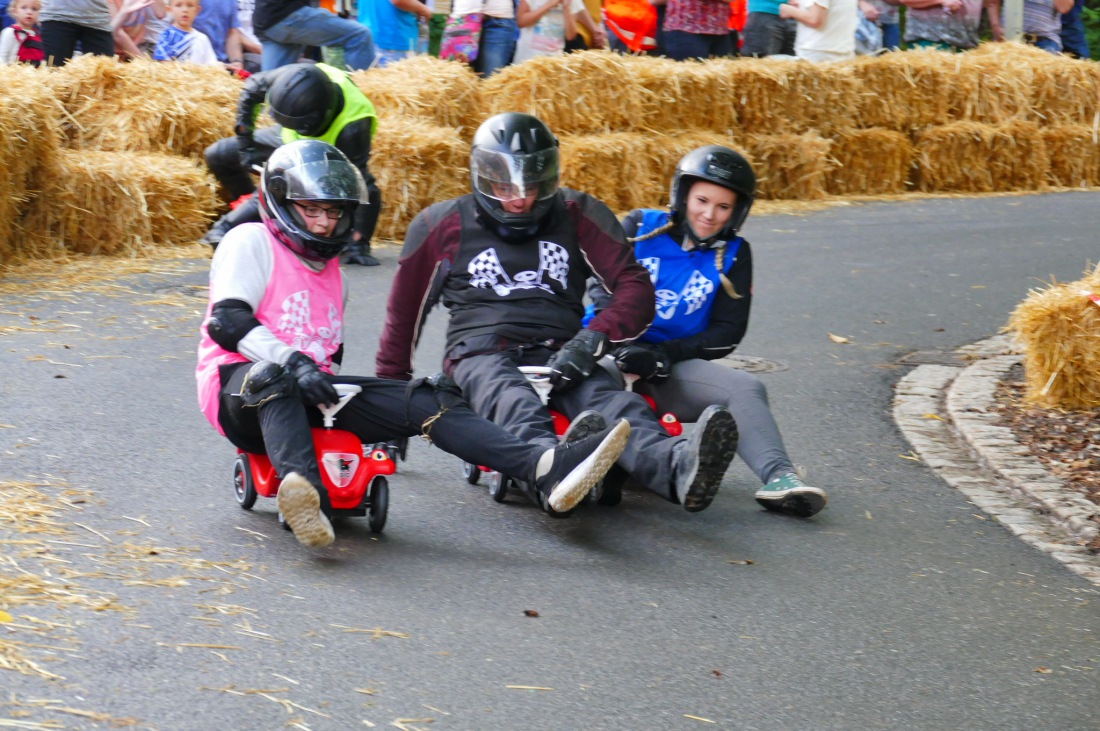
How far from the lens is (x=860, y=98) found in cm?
1576

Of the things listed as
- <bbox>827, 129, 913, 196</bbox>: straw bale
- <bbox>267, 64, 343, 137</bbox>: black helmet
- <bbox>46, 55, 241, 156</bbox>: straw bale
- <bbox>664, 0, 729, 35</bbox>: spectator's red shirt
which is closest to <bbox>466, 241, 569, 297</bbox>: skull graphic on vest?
Answer: <bbox>267, 64, 343, 137</bbox>: black helmet

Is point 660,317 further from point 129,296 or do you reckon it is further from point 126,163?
point 126,163

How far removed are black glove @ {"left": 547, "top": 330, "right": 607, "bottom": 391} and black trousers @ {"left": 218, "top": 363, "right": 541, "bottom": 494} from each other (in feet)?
1.43

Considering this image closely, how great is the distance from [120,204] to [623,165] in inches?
180

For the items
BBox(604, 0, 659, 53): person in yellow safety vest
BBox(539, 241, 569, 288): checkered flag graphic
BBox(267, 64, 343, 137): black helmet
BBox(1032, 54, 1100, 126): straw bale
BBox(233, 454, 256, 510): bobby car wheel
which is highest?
BBox(604, 0, 659, 53): person in yellow safety vest

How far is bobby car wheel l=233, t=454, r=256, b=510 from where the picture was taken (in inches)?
198

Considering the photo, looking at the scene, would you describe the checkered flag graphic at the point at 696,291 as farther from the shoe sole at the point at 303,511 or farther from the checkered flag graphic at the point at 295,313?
the shoe sole at the point at 303,511

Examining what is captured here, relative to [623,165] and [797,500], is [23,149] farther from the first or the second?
[797,500]

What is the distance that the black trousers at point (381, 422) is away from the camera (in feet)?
15.2

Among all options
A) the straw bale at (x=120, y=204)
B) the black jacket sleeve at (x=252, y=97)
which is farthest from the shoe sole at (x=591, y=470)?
the straw bale at (x=120, y=204)

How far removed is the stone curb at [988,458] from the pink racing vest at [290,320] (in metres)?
2.54

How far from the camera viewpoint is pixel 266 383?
4586mm

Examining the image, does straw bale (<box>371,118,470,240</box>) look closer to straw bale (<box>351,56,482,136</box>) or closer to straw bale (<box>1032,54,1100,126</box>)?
straw bale (<box>351,56,482,136</box>)

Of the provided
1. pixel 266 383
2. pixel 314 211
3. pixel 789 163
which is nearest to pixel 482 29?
pixel 789 163
